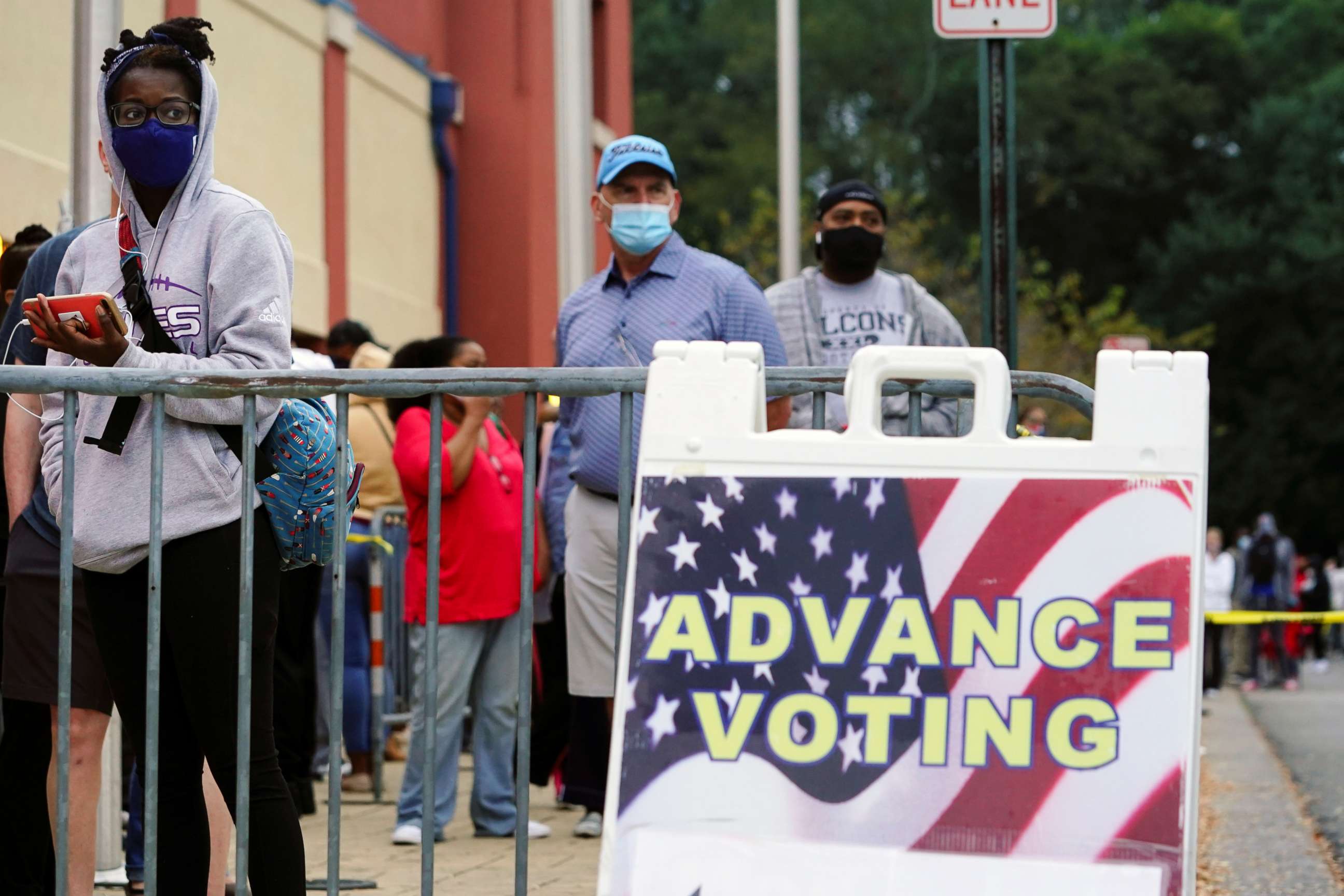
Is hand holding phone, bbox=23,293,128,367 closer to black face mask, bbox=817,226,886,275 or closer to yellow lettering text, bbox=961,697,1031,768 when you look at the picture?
yellow lettering text, bbox=961,697,1031,768

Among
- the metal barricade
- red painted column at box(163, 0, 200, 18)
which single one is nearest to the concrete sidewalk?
the metal barricade

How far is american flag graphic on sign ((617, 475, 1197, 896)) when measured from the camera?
304cm

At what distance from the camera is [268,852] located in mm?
3854

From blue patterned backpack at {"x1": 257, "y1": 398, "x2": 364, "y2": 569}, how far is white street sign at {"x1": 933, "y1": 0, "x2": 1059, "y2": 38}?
3.11 metres

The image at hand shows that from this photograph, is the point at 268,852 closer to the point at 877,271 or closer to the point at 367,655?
the point at 877,271

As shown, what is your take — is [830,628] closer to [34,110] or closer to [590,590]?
[590,590]

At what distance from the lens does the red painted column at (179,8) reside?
11344 mm

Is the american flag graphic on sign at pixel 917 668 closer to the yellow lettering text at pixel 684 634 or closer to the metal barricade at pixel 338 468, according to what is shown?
the yellow lettering text at pixel 684 634

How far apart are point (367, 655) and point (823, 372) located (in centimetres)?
492

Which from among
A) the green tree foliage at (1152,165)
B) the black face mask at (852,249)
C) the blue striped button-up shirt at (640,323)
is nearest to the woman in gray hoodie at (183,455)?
the blue striped button-up shirt at (640,323)

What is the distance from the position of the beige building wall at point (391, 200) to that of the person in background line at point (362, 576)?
624cm

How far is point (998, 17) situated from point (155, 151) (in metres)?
3.32

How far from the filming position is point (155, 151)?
395 cm

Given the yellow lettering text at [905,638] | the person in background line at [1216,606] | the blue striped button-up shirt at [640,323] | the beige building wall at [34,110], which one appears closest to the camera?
the yellow lettering text at [905,638]
